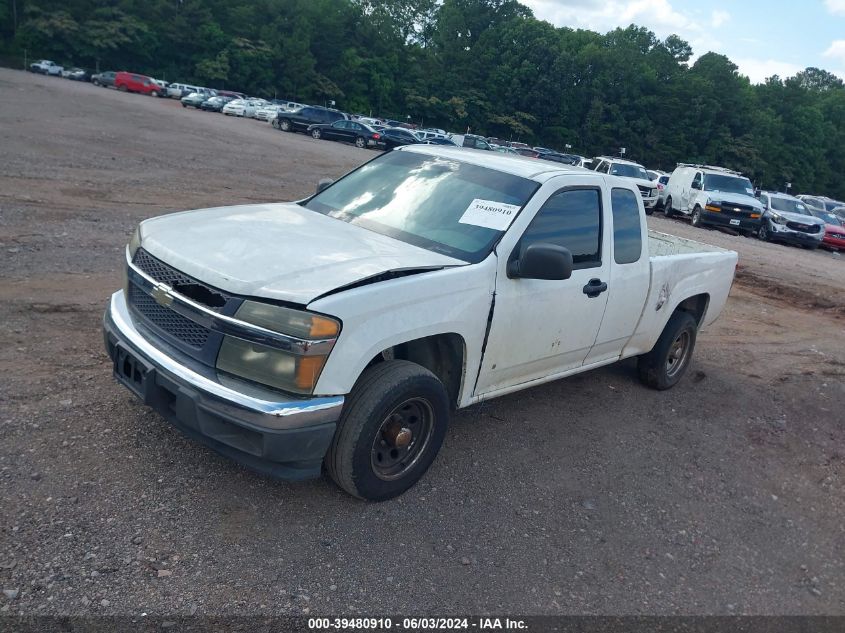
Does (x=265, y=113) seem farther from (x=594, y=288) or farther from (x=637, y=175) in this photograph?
(x=594, y=288)

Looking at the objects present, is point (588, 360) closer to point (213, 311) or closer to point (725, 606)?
point (725, 606)

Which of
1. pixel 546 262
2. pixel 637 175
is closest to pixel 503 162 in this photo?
pixel 546 262

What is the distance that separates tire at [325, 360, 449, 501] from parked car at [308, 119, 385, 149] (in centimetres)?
3616

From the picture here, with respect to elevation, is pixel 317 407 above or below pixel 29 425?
above

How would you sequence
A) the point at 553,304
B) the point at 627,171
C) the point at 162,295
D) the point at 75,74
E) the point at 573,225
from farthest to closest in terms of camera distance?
the point at 75,74, the point at 627,171, the point at 573,225, the point at 553,304, the point at 162,295

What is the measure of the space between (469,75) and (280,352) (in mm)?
89273

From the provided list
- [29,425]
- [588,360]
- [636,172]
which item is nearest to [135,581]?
[29,425]

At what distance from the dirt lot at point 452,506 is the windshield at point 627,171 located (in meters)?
20.6

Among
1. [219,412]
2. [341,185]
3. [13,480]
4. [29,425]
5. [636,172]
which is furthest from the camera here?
[636,172]

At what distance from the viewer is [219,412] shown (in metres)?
3.24

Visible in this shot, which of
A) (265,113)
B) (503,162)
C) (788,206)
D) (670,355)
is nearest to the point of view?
(503,162)

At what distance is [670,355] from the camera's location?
21.2 feet

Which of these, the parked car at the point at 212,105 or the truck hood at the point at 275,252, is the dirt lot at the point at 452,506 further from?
the parked car at the point at 212,105

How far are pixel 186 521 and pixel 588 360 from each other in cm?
315
